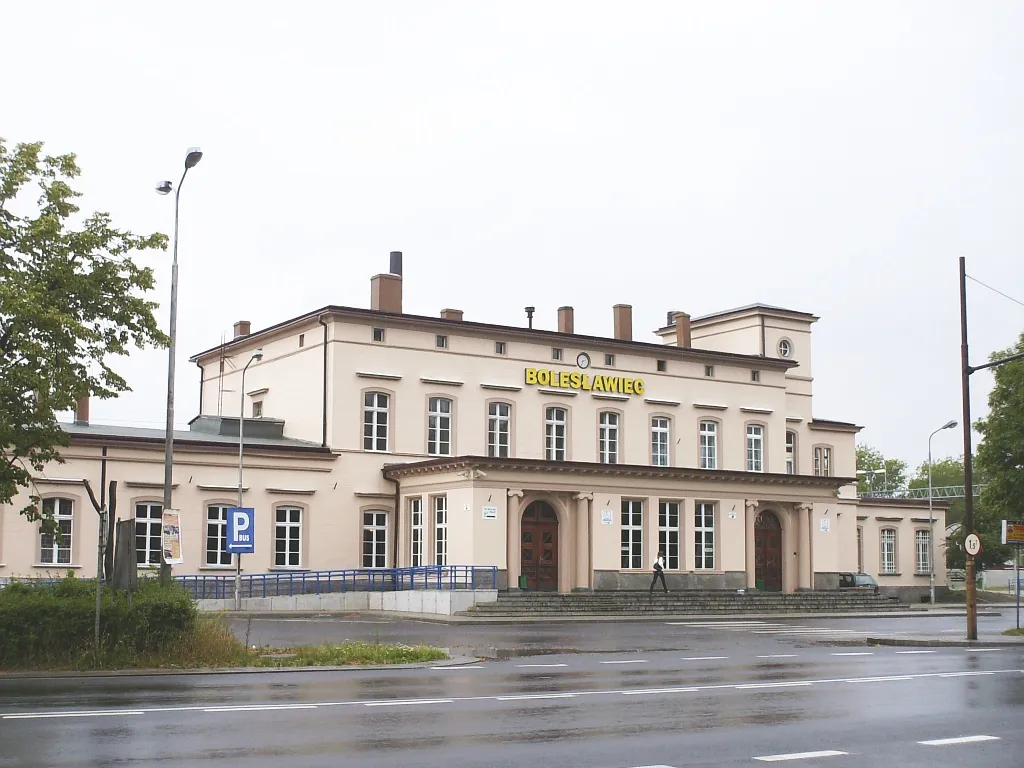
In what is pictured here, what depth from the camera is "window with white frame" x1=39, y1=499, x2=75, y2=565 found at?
3900 cm

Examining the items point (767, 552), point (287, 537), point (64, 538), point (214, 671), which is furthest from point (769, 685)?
point (767, 552)

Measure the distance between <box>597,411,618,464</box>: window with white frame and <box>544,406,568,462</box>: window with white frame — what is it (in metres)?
1.65

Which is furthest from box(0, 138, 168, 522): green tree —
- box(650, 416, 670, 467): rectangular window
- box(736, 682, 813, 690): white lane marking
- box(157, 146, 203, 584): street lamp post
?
box(650, 416, 670, 467): rectangular window

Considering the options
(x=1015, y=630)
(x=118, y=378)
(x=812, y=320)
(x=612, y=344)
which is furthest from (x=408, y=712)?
(x=812, y=320)

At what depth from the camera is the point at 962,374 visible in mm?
28578

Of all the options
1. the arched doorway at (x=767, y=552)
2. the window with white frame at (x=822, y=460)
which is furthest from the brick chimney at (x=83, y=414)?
the window with white frame at (x=822, y=460)

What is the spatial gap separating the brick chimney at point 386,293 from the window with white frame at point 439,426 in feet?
12.5

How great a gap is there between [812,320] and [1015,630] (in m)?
30.8

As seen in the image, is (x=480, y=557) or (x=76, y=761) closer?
(x=76, y=761)

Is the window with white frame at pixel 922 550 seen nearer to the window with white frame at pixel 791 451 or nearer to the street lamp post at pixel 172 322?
the window with white frame at pixel 791 451

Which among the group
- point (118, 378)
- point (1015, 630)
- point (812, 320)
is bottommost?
point (1015, 630)

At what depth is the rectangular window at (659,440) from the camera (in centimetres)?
5156

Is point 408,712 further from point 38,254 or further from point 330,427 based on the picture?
point 330,427

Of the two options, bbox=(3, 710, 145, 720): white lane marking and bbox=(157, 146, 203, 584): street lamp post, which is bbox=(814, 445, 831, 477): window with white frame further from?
bbox=(3, 710, 145, 720): white lane marking
